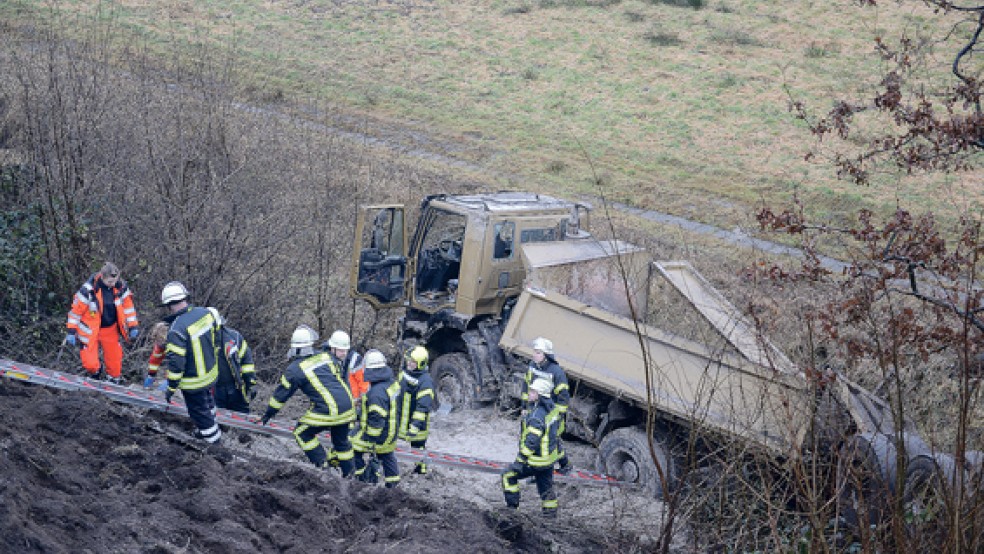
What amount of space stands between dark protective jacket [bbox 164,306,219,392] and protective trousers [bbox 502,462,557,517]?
2658mm

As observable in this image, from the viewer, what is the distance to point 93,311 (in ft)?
27.8

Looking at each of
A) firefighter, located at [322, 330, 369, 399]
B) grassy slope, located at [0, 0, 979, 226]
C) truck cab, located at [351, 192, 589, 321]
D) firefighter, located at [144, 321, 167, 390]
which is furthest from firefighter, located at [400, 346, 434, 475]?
grassy slope, located at [0, 0, 979, 226]

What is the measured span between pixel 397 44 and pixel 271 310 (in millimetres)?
20884

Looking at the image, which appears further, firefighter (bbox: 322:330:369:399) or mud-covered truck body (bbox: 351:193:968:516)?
mud-covered truck body (bbox: 351:193:968:516)

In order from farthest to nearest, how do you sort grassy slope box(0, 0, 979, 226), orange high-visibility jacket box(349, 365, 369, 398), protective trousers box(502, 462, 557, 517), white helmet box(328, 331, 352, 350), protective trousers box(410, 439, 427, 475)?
grassy slope box(0, 0, 979, 226)
orange high-visibility jacket box(349, 365, 369, 398)
protective trousers box(410, 439, 427, 475)
white helmet box(328, 331, 352, 350)
protective trousers box(502, 462, 557, 517)

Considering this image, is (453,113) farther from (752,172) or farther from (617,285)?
(617,285)

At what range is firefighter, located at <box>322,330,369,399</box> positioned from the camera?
8070mm

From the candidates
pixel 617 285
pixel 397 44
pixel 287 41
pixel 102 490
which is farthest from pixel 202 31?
pixel 102 490

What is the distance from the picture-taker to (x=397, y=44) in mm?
30562

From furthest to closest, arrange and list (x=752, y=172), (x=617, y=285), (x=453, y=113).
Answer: (x=453, y=113) → (x=752, y=172) → (x=617, y=285)

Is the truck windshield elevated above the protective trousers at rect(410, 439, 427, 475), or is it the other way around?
the truck windshield

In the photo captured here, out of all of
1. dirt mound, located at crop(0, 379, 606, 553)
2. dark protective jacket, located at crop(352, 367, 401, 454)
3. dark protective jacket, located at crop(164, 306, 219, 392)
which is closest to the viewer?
dirt mound, located at crop(0, 379, 606, 553)

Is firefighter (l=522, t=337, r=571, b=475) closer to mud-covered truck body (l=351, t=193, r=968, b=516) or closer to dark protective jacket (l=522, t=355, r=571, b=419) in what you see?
dark protective jacket (l=522, t=355, r=571, b=419)

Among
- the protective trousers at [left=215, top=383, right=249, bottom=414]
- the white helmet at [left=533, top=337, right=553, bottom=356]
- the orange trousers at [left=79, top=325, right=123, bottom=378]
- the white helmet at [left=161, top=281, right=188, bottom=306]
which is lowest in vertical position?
the protective trousers at [left=215, top=383, right=249, bottom=414]
